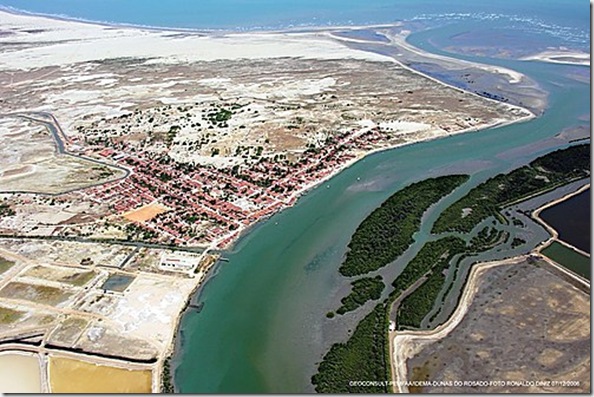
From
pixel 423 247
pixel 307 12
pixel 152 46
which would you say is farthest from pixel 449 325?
pixel 307 12

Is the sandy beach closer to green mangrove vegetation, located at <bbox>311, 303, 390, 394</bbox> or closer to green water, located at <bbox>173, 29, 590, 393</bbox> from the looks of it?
green water, located at <bbox>173, 29, 590, 393</bbox>

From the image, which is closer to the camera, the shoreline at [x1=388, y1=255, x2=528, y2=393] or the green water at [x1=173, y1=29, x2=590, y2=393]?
the shoreline at [x1=388, y1=255, x2=528, y2=393]

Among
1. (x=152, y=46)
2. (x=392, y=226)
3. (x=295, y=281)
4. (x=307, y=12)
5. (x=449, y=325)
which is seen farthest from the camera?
(x=307, y=12)

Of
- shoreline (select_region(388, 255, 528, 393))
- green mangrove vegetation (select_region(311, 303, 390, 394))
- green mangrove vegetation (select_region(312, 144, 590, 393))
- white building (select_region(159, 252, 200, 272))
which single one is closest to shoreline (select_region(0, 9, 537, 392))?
white building (select_region(159, 252, 200, 272))

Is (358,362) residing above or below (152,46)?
below

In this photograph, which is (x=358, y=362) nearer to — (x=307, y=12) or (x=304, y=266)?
(x=304, y=266)

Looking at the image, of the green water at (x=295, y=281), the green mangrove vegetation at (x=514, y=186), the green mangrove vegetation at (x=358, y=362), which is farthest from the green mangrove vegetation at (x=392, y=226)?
the green mangrove vegetation at (x=358, y=362)

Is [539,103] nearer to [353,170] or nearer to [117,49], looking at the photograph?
[353,170]
